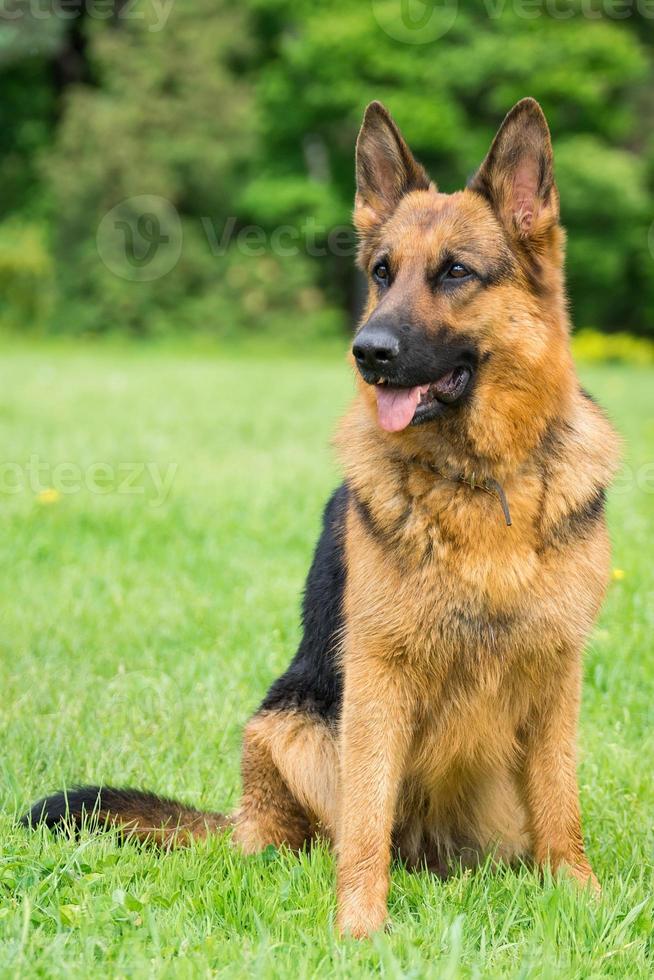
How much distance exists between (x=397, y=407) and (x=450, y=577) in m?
0.48

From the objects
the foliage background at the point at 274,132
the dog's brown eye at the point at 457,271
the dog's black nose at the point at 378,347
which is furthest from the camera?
the foliage background at the point at 274,132

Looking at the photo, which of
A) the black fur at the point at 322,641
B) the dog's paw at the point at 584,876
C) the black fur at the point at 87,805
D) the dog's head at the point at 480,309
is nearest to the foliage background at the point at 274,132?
the black fur at the point at 322,641

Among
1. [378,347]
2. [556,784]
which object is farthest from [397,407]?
[556,784]

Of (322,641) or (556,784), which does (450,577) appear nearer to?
(322,641)

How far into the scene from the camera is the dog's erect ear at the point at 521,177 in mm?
2975

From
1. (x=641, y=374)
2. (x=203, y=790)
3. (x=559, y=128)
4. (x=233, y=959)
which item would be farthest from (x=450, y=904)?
(x=559, y=128)

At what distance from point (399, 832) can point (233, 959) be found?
0.87m

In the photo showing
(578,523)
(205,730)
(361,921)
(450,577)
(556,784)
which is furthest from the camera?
(205,730)

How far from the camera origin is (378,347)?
2.82 m

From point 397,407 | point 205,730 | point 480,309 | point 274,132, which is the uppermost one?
point 274,132

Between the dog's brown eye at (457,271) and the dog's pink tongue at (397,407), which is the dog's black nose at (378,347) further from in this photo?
the dog's brown eye at (457,271)

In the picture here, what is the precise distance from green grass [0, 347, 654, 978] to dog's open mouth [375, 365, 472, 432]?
406 mm

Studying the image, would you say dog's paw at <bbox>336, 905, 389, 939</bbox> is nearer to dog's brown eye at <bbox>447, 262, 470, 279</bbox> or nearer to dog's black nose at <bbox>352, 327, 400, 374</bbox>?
dog's black nose at <bbox>352, 327, 400, 374</bbox>

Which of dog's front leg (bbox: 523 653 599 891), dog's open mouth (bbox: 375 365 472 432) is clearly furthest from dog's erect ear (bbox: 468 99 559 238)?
dog's front leg (bbox: 523 653 599 891)
